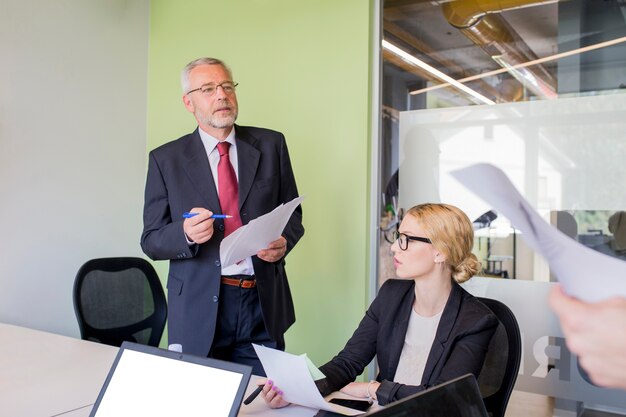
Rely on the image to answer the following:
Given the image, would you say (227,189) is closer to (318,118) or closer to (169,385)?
(318,118)

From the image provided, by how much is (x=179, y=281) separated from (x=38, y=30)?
1.97 meters

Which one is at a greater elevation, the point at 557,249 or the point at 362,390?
the point at 557,249

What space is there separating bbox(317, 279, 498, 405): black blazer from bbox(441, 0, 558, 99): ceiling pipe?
1.44 m

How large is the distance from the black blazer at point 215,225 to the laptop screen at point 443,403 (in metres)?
1.66

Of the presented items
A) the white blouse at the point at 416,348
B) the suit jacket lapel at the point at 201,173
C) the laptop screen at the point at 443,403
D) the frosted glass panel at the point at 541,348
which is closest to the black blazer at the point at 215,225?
the suit jacket lapel at the point at 201,173

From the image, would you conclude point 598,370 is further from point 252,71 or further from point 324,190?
point 252,71

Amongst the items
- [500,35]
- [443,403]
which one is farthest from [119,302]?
[443,403]

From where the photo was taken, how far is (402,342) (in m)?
2.25

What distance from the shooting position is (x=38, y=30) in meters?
3.65

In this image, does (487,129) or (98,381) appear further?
(487,129)

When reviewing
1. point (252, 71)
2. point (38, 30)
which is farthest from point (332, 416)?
point (38, 30)

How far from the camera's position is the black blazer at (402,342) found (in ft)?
6.68

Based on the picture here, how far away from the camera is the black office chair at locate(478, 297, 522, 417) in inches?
80.9

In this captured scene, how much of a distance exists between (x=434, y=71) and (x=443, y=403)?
2.82m
